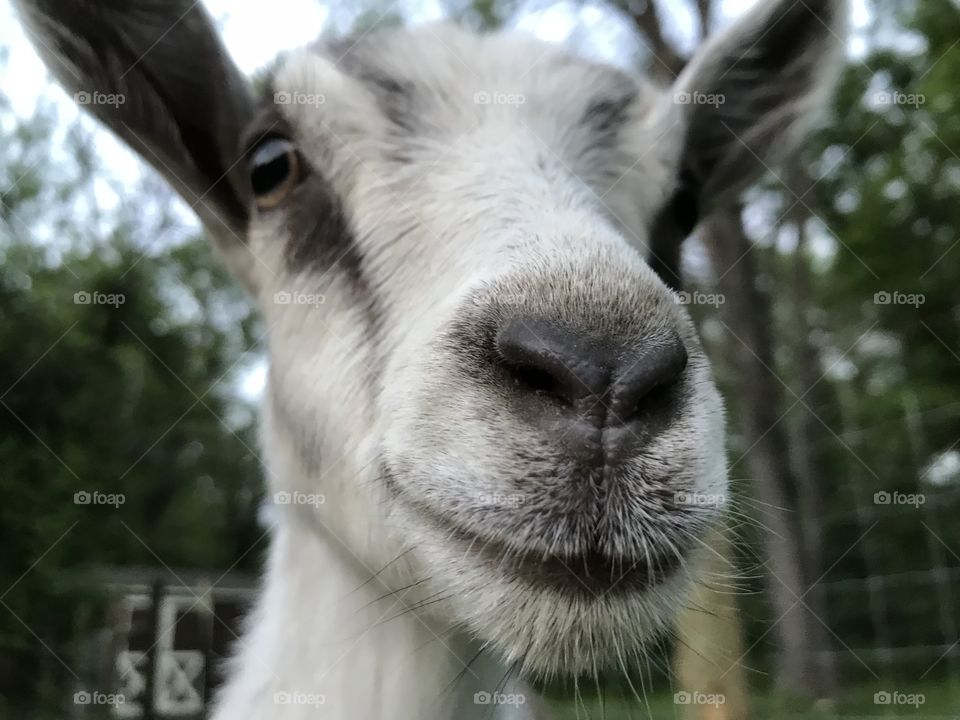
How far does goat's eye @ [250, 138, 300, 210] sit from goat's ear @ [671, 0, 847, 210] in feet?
3.53

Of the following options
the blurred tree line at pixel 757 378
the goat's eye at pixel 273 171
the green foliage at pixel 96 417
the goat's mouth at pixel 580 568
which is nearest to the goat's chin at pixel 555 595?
the goat's mouth at pixel 580 568

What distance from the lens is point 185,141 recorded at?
6.42 ft

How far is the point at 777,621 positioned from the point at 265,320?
2.32 metres

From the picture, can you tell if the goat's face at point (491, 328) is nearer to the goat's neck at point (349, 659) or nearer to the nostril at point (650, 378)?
the nostril at point (650, 378)

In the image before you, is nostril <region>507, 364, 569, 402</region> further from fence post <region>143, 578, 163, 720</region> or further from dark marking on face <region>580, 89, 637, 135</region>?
fence post <region>143, 578, 163, 720</region>

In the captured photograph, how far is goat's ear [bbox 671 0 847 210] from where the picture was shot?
2025 millimetres

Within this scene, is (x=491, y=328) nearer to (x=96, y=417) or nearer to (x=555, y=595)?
(x=555, y=595)

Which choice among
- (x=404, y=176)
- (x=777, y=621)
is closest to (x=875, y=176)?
(x=777, y=621)

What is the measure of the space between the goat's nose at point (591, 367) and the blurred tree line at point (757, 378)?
104cm

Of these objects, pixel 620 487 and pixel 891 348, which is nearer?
pixel 620 487

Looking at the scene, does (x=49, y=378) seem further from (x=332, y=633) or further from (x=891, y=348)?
(x=891, y=348)

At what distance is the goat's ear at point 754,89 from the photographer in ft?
6.64

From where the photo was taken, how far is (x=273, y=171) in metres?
1.83

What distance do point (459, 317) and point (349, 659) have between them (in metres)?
0.88
